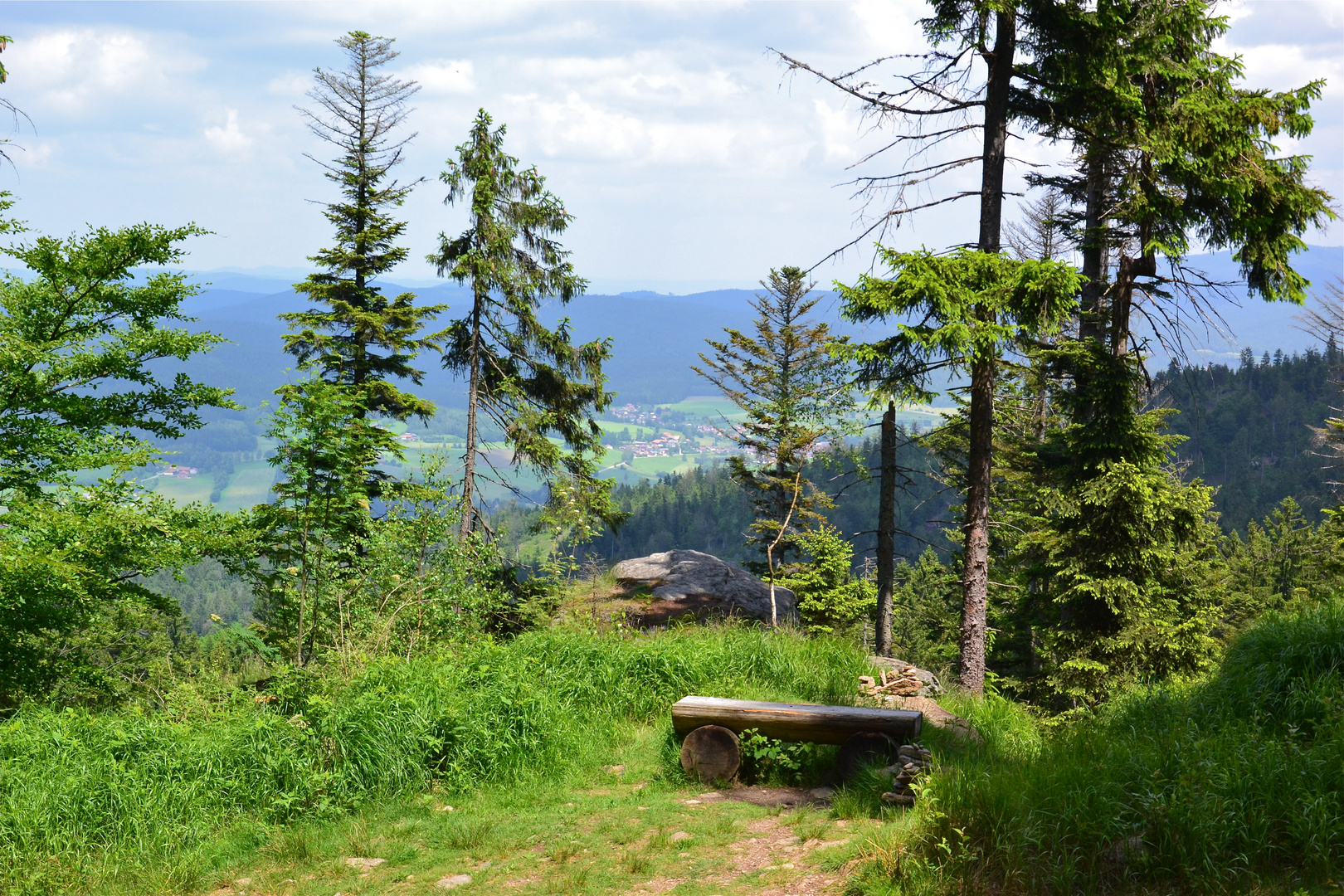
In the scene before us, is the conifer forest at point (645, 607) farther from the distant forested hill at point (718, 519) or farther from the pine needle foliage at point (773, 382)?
the distant forested hill at point (718, 519)

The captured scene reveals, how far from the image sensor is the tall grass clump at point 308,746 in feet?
17.4

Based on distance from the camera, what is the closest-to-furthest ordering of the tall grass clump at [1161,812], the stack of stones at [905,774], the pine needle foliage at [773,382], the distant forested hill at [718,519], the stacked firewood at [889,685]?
1. the tall grass clump at [1161,812]
2. the stack of stones at [905,774]
3. the stacked firewood at [889,685]
4. the pine needle foliage at [773,382]
5. the distant forested hill at [718,519]

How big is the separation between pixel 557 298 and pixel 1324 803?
584 inches

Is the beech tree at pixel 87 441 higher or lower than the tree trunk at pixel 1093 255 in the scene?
lower

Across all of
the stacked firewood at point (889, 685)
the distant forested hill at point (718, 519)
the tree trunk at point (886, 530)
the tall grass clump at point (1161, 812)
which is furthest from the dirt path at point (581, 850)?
the distant forested hill at point (718, 519)

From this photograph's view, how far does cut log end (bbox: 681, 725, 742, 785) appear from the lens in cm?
644

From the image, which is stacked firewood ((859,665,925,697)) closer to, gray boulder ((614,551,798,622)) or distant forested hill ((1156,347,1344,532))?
gray boulder ((614,551,798,622))

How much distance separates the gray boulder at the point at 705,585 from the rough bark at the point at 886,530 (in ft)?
13.4

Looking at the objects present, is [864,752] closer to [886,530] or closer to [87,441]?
[87,441]

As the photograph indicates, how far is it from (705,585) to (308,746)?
28.2 ft

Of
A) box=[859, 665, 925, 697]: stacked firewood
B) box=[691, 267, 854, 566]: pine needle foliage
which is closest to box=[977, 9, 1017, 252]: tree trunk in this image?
box=[859, 665, 925, 697]: stacked firewood

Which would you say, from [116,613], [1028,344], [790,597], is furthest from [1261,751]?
[116,613]

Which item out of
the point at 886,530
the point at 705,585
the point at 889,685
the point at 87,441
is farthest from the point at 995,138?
the point at 87,441

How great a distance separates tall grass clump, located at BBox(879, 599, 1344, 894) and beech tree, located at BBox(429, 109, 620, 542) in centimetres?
1097
